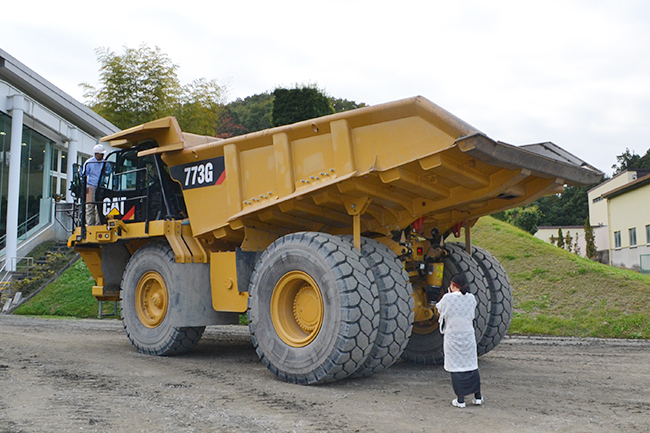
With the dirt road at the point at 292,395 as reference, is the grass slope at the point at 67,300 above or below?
above

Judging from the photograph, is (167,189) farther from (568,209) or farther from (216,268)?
(568,209)

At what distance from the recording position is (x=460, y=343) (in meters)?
5.26

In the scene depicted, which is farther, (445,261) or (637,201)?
(637,201)

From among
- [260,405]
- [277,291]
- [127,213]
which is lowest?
[260,405]

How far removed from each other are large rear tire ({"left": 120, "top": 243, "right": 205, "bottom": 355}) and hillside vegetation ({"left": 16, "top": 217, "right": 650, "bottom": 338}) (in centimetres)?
650

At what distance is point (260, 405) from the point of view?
200 inches

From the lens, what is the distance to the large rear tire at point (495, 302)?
740 centimetres

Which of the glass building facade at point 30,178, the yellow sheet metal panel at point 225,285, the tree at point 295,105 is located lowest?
the yellow sheet metal panel at point 225,285

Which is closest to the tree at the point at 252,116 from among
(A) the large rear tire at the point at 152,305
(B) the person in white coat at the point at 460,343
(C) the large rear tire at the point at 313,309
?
(A) the large rear tire at the point at 152,305

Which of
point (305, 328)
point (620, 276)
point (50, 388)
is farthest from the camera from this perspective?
point (620, 276)

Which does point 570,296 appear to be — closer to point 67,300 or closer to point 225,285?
point 225,285

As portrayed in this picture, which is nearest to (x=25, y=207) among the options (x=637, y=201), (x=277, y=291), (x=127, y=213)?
(x=127, y=213)

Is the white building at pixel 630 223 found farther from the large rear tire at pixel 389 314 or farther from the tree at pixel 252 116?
the large rear tire at pixel 389 314

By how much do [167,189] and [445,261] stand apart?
3864mm
